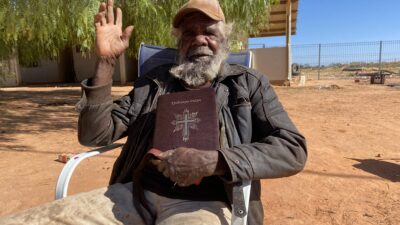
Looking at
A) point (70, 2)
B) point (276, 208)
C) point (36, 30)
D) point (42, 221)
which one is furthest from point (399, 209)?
point (36, 30)

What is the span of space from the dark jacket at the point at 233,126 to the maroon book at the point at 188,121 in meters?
0.11

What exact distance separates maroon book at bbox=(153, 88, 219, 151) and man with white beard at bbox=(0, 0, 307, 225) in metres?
0.10

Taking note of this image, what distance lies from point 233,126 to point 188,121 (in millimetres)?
243

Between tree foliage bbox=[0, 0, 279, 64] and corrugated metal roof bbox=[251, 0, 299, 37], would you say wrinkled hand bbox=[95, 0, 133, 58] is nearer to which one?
tree foliage bbox=[0, 0, 279, 64]

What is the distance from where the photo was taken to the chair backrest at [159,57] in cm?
289

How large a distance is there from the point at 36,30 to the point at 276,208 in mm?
6247

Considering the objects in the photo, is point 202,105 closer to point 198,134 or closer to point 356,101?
point 198,134

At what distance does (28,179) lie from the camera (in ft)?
13.1

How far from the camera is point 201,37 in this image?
7.50ft

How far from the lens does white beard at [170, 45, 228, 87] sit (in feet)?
7.23

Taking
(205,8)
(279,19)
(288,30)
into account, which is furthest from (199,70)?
(279,19)

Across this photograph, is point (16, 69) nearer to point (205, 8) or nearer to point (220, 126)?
point (205, 8)

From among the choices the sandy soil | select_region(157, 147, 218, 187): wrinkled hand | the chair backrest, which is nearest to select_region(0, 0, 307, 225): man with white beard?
select_region(157, 147, 218, 187): wrinkled hand

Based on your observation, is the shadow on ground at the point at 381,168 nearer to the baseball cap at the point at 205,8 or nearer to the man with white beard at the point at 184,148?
the man with white beard at the point at 184,148
